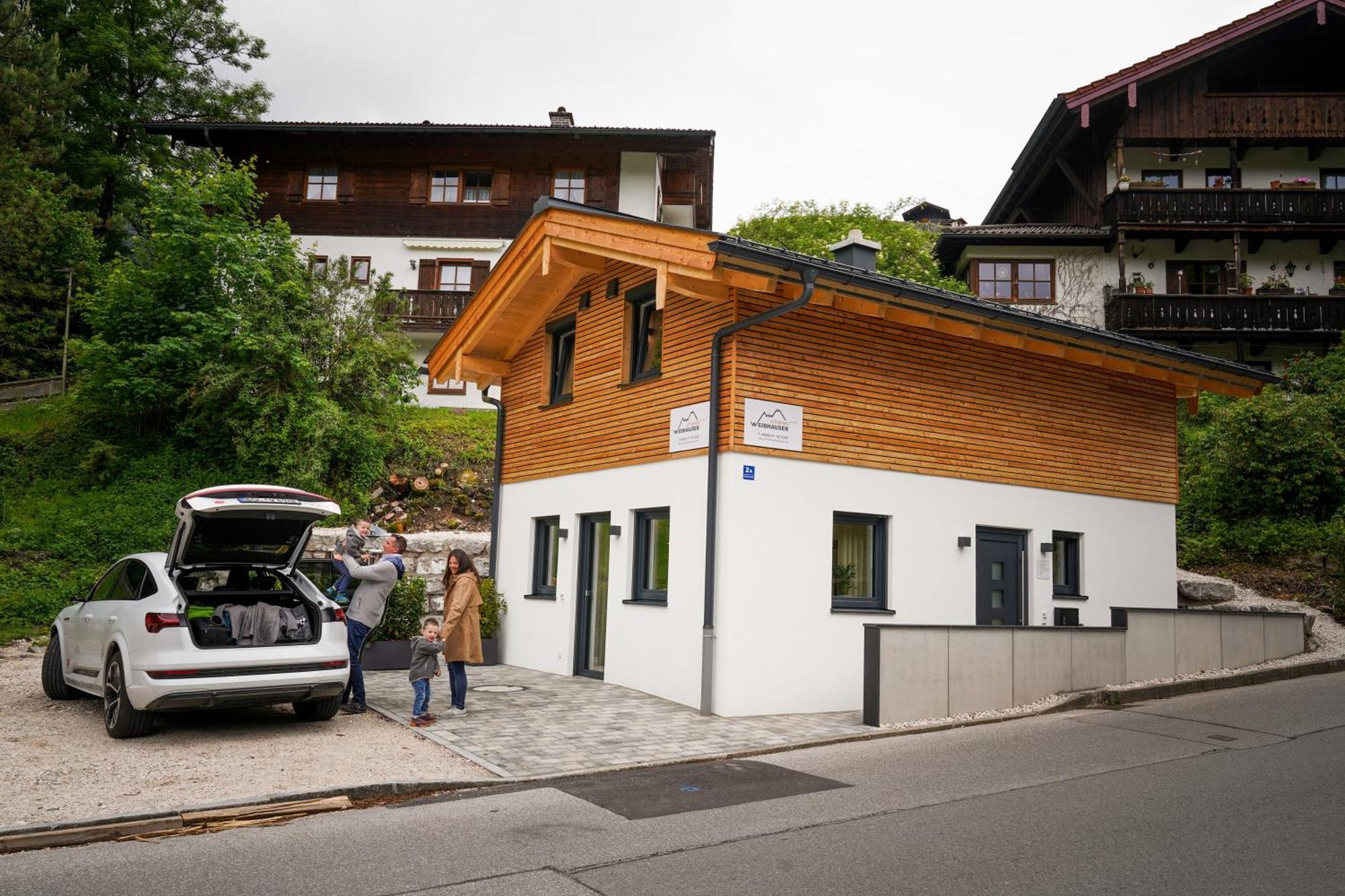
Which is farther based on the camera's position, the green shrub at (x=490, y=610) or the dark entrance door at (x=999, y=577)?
the green shrub at (x=490, y=610)

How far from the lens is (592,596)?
1357 cm

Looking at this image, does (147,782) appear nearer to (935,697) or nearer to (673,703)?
(673,703)

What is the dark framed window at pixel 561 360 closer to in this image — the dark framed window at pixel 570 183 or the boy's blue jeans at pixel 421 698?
the boy's blue jeans at pixel 421 698

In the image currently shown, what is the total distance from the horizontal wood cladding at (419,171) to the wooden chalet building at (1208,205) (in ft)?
36.0

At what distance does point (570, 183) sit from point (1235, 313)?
771 inches

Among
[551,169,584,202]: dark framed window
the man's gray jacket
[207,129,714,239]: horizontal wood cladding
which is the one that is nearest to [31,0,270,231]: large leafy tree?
[207,129,714,239]: horizontal wood cladding

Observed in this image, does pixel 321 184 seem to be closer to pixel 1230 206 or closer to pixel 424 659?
pixel 424 659

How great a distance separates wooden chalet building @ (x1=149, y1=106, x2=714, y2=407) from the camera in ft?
102

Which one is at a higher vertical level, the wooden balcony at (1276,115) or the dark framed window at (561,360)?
the wooden balcony at (1276,115)

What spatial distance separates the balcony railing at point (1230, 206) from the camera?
28.9m

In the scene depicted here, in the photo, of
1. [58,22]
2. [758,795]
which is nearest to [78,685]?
[758,795]

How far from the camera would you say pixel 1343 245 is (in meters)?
30.0

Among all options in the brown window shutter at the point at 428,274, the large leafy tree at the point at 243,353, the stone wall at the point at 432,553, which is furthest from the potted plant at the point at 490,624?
the brown window shutter at the point at 428,274

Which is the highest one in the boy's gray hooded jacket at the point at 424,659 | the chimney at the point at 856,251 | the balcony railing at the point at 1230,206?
the balcony railing at the point at 1230,206
